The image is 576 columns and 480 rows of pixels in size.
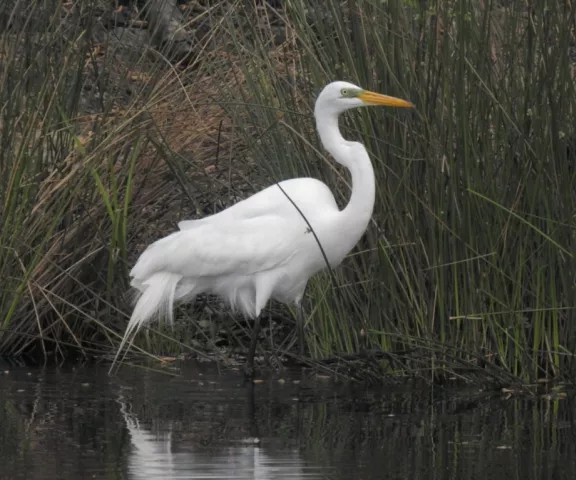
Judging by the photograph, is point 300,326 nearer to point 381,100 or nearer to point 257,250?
point 257,250

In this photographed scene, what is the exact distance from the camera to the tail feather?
652 cm

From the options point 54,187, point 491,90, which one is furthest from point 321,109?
point 54,187

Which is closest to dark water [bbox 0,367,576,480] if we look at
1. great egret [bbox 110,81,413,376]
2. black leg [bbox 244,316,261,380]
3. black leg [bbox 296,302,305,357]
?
black leg [bbox 244,316,261,380]

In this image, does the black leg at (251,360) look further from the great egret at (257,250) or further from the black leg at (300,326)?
the black leg at (300,326)

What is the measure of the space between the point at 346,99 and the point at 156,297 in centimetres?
137

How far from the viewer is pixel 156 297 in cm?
663

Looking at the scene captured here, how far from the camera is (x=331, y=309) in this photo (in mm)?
6562

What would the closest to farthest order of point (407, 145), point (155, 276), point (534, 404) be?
point (534, 404), point (407, 145), point (155, 276)

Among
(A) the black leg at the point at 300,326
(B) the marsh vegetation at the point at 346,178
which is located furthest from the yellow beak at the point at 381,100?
(A) the black leg at the point at 300,326

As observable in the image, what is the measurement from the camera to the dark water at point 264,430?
14.6 ft

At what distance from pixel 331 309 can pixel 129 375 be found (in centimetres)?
102

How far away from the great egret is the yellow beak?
30cm

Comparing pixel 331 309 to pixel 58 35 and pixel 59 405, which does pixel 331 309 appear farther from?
pixel 58 35

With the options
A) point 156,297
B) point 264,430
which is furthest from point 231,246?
point 264,430
